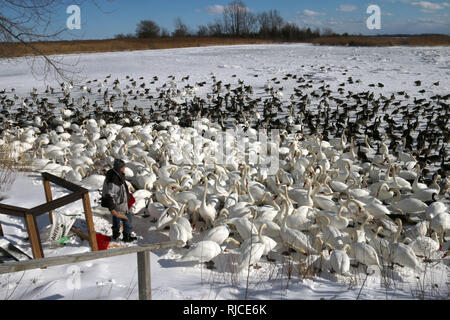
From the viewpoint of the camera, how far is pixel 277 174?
8.42 metres

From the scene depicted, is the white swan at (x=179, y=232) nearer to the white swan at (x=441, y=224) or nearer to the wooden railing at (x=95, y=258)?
the wooden railing at (x=95, y=258)

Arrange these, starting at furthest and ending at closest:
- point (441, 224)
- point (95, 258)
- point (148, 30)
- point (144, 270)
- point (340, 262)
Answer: point (148, 30), point (441, 224), point (340, 262), point (144, 270), point (95, 258)

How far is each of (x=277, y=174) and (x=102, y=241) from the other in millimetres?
3949

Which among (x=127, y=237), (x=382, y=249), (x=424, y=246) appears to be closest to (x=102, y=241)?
(x=127, y=237)

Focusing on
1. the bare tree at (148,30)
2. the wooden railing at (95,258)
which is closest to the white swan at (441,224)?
the wooden railing at (95,258)

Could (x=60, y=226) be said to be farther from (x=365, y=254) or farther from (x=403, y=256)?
(x=403, y=256)

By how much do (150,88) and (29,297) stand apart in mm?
15729

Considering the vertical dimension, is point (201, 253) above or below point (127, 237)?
above

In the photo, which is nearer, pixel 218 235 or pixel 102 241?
pixel 218 235

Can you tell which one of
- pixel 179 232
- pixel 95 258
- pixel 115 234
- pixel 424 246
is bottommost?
pixel 424 246

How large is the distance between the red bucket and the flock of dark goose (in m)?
0.80

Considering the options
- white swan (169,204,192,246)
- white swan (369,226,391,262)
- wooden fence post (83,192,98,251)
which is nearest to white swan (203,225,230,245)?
white swan (169,204,192,246)

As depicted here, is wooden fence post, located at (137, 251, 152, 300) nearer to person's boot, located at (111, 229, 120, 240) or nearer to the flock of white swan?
the flock of white swan
